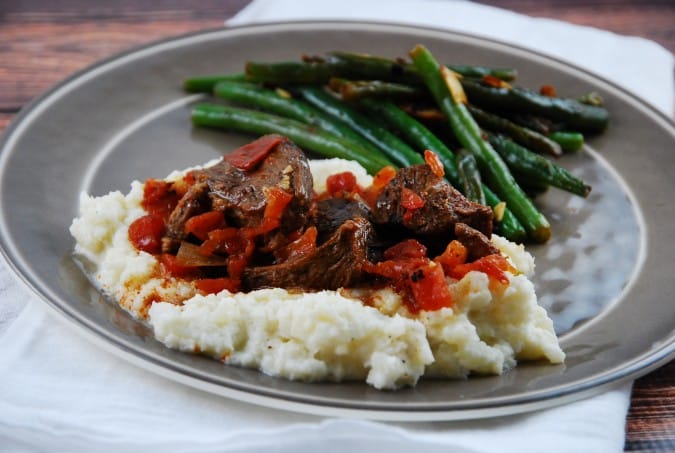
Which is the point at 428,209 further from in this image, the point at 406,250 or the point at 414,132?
the point at 414,132

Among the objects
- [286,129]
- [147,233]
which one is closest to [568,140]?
[286,129]

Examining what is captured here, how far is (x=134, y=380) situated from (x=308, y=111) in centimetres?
389

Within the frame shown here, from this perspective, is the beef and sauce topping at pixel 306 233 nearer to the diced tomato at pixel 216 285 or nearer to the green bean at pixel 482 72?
the diced tomato at pixel 216 285

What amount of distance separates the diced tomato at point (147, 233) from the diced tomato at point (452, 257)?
1.91 metres

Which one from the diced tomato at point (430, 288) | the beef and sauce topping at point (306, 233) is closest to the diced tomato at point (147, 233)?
the beef and sauce topping at point (306, 233)

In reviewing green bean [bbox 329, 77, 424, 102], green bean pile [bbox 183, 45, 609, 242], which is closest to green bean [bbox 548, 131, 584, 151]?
green bean pile [bbox 183, 45, 609, 242]

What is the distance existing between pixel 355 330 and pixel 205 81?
4.58 meters

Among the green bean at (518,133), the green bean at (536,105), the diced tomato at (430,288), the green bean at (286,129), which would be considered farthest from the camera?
the green bean at (536,105)

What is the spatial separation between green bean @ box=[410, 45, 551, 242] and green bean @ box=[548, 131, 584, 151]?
0.88 m

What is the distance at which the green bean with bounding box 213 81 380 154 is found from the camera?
7.99 meters

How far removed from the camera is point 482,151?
24.3ft

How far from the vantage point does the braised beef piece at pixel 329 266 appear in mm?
5309

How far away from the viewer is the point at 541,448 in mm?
4523

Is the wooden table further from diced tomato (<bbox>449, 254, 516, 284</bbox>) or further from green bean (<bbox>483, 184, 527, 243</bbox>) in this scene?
diced tomato (<bbox>449, 254, 516, 284</bbox>)
